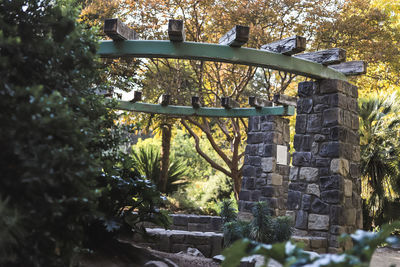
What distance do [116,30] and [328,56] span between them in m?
2.74

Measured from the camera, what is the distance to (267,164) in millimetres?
8211

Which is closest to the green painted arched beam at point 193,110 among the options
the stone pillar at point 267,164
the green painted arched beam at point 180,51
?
the stone pillar at point 267,164

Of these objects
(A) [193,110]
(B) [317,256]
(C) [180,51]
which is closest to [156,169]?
(A) [193,110]

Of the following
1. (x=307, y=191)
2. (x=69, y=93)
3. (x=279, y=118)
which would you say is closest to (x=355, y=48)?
(x=279, y=118)

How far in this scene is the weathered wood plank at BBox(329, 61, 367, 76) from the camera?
5.82m

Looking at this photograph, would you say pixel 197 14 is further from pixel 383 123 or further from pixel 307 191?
pixel 307 191

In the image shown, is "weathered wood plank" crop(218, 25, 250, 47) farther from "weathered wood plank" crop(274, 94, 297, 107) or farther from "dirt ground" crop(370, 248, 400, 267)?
"dirt ground" crop(370, 248, 400, 267)

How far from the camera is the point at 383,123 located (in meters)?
8.05

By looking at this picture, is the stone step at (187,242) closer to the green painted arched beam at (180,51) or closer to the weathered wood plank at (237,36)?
the green painted arched beam at (180,51)

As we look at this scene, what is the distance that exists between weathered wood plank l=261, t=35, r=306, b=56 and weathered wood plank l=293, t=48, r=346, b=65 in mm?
373

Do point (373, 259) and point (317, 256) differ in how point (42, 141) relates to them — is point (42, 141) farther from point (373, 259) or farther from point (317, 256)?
point (373, 259)

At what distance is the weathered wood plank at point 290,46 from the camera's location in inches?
197

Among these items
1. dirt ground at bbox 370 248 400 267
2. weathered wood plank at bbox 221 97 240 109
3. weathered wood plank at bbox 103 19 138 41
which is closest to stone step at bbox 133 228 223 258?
dirt ground at bbox 370 248 400 267

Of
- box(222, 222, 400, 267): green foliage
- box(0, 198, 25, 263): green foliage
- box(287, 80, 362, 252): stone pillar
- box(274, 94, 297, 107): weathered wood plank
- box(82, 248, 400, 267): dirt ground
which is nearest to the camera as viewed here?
box(222, 222, 400, 267): green foliage
